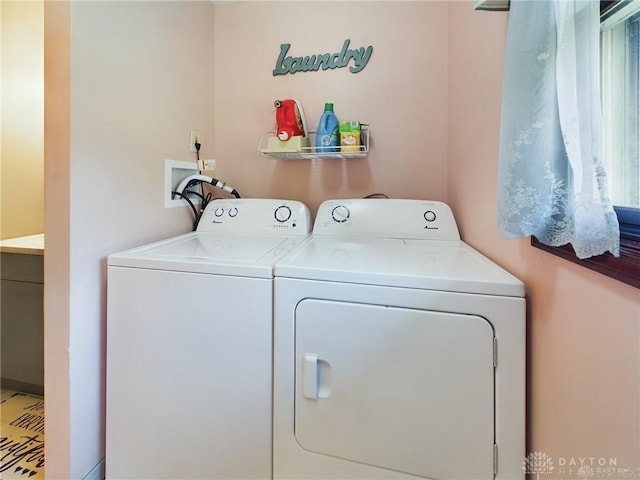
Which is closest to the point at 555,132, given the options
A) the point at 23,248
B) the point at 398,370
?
the point at 398,370

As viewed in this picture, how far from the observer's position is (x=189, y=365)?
43.5 inches

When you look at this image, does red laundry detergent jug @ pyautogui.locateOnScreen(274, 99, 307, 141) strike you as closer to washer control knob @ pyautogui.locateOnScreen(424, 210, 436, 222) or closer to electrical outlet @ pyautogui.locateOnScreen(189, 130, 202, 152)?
electrical outlet @ pyautogui.locateOnScreen(189, 130, 202, 152)

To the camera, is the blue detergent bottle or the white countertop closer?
the white countertop

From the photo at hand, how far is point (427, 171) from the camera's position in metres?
1.87

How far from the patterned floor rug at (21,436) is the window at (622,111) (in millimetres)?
2198

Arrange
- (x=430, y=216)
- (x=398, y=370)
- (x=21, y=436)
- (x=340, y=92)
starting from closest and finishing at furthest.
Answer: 1. (x=398, y=370)
2. (x=21, y=436)
3. (x=430, y=216)
4. (x=340, y=92)

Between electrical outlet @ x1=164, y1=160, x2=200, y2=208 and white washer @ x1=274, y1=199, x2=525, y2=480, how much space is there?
978 mm

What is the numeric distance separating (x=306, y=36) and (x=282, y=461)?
7.59 feet

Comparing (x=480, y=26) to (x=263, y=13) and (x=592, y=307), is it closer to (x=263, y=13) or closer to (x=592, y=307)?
(x=592, y=307)

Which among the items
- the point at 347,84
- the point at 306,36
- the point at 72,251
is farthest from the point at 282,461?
the point at 306,36

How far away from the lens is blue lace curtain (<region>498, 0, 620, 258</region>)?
0.58 metres

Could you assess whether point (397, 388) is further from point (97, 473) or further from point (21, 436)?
point (21, 436)

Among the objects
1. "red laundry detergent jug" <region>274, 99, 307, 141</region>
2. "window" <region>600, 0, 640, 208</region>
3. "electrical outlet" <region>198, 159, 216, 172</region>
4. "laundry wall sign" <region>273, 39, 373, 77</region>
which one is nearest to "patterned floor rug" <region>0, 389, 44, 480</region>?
"electrical outlet" <region>198, 159, 216, 172</region>

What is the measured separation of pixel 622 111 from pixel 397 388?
90 centimetres
